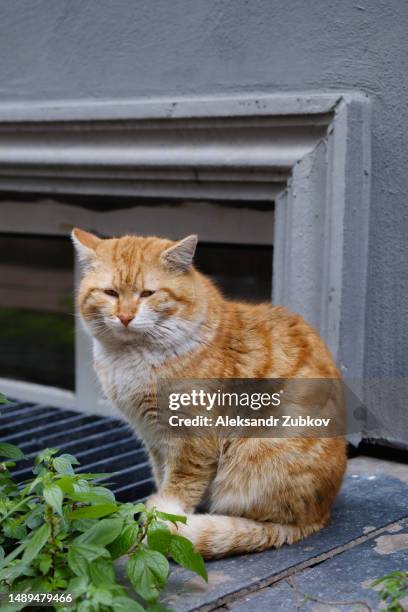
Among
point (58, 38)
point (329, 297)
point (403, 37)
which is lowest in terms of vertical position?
point (329, 297)

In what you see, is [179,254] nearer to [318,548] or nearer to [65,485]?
[65,485]

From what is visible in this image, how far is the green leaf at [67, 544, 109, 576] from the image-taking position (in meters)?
1.64

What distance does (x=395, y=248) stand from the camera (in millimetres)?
2678

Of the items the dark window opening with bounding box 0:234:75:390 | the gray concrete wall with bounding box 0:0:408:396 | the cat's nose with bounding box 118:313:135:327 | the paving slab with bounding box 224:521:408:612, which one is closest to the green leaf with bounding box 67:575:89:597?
the paving slab with bounding box 224:521:408:612

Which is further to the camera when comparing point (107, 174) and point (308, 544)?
point (107, 174)

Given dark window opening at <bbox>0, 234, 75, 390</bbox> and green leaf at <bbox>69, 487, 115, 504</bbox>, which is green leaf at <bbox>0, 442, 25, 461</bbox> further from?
dark window opening at <bbox>0, 234, 75, 390</bbox>

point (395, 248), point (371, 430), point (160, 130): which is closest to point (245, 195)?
point (160, 130)

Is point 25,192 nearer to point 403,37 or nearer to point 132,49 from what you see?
point 132,49

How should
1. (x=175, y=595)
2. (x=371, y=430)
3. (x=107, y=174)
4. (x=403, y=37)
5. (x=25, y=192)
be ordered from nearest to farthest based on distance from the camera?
(x=175, y=595)
(x=403, y=37)
(x=371, y=430)
(x=107, y=174)
(x=25, y=192)

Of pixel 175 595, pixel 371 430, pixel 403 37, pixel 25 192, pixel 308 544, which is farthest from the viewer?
pixel 25 192

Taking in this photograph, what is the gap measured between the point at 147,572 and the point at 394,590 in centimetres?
51

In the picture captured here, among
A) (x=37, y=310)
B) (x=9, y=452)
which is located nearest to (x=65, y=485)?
(x=9, y=452)

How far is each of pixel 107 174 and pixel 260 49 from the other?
2.78 feet

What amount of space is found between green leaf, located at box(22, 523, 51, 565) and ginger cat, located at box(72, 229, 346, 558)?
17.2 inches
